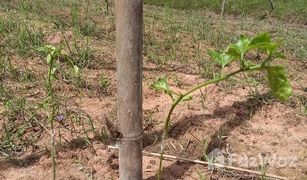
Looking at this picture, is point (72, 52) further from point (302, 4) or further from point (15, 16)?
point (302, 4)

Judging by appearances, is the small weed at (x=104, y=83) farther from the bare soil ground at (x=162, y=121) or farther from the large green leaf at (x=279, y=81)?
the large green leaf at (x=279, y=81)

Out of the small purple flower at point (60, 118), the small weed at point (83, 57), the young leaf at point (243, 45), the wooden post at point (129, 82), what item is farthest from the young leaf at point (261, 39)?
the small weed at point (83, 57)

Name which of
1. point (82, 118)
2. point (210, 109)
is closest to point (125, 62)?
point (82, 118)

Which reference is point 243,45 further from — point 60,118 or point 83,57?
point 83,57

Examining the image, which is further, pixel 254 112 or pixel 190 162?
pixel 254 112

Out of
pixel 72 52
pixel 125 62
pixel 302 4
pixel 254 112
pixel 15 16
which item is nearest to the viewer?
pixel 125 62

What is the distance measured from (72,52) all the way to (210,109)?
1.16m

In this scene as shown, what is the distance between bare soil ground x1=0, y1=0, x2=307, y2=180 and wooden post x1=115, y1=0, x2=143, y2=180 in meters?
0.26

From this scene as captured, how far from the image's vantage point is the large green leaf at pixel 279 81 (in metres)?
1.28

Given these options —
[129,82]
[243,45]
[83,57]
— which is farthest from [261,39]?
[83,57]

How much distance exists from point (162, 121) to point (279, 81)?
1278 millimetres

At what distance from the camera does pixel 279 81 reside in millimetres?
1292

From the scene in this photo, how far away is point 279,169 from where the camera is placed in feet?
7.21

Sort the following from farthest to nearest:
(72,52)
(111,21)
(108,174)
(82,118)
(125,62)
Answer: (111,21) < (72,52) < (82,118) < (108,174) < (125,62)
